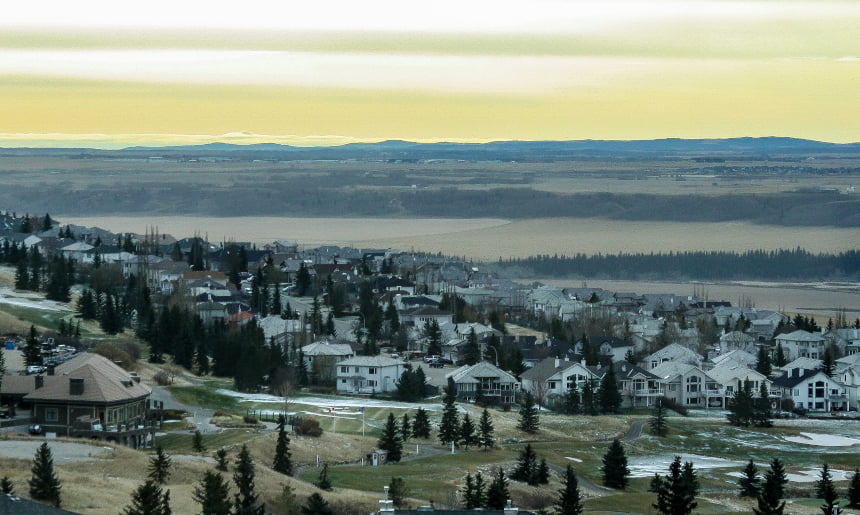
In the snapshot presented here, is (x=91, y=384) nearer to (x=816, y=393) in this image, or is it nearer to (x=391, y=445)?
(x=391, y=445)

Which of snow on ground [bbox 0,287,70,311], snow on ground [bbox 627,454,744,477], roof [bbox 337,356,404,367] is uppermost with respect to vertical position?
snow on ground [bbox 0,287,70,311]

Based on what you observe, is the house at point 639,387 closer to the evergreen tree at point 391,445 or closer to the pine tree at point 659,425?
the pine tree at point 659,425

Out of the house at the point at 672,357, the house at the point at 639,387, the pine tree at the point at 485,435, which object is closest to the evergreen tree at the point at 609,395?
the house at the point at 639,387

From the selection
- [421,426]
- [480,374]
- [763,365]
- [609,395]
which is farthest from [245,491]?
[763,365]

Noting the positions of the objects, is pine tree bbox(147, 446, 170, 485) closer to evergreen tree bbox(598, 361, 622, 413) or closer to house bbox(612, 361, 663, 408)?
evergreen tree bbox(598, 361, 622, 413)

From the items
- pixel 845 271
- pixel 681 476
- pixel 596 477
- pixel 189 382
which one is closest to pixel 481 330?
pixel 189 382

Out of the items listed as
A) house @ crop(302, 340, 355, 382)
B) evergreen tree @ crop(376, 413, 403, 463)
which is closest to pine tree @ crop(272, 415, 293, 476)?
evergreen tree @ crop(376, 413, 403, 463)
